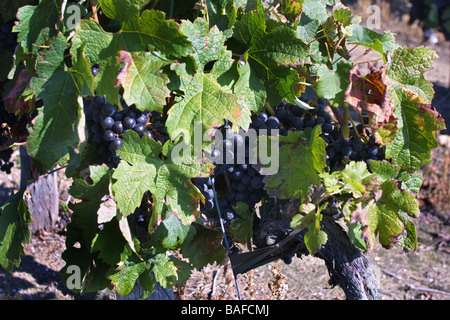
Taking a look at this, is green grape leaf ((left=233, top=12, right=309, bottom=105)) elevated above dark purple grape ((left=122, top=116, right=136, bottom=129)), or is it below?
above

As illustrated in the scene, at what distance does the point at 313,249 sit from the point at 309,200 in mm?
137

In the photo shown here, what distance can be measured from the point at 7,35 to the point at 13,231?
696mm

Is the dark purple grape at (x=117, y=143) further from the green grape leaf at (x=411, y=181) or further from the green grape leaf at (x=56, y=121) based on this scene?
the green grape leaf at (x=411, y=181)

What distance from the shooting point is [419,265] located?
3381mm

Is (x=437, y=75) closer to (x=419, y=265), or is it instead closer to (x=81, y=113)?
(x=419, y=265)

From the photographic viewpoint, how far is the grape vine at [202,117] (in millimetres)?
1033

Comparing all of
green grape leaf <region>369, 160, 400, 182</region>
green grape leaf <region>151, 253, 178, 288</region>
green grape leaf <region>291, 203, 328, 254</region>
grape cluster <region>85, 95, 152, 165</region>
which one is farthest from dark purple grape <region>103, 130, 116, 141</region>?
green grape leaf <region>369, 160, 400, 182</region>

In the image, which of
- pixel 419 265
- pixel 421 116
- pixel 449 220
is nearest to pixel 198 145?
pixel 421 116

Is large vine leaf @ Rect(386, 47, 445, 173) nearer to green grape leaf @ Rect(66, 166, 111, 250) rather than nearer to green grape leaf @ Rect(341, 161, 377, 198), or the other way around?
green grape leaf @ Rect(341, 161, 377, 198)

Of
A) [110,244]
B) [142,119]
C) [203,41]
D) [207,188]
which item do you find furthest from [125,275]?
[203,41]

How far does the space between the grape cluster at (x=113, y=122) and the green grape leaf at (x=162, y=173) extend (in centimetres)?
5

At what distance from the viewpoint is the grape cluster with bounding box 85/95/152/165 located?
1158mm

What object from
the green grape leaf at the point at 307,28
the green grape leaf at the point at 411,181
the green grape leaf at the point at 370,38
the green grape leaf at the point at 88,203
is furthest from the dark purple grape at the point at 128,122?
the green grape leaf at the point at 411,181

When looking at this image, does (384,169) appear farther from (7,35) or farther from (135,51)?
(7,35)
